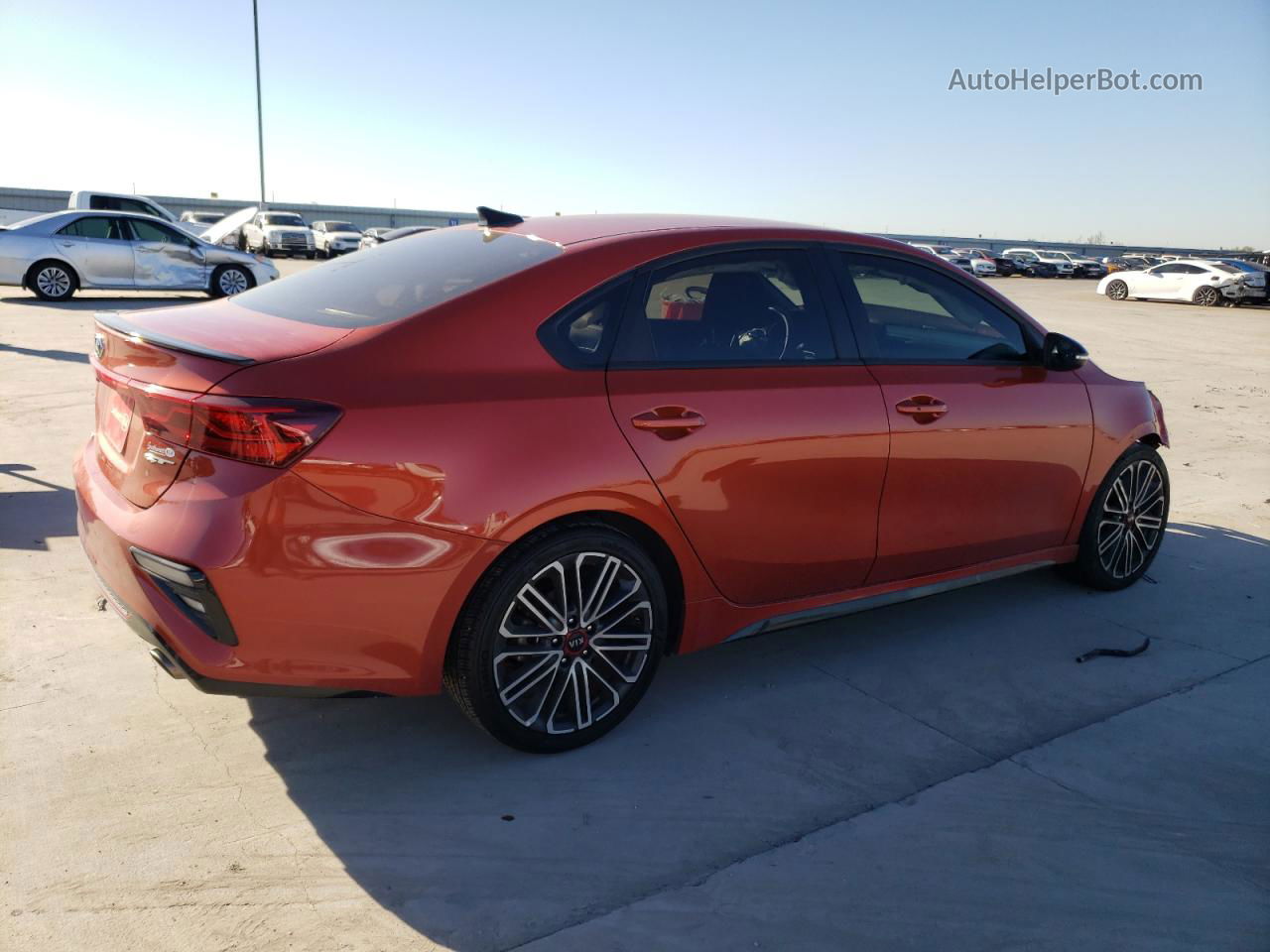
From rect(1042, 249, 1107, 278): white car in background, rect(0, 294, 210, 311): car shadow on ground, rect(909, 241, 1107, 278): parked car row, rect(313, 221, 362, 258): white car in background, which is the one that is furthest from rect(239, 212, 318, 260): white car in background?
rect(1042, 249, 1107, 278): white car in background

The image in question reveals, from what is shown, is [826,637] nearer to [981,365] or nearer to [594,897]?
[981,365]

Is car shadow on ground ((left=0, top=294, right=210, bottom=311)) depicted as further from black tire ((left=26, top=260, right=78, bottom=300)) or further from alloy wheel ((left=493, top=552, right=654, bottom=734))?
alloy wheel ((left=493, top=552, right=654, bottom=734))

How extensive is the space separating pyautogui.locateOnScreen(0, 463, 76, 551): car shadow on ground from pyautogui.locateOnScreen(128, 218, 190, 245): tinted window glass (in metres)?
12.4

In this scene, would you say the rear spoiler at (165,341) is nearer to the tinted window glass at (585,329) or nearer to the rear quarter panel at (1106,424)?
the tinted window glass at (585,329)

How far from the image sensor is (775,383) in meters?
3.76

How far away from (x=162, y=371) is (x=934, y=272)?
9.88 feet

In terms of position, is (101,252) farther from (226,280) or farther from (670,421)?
(670,421)

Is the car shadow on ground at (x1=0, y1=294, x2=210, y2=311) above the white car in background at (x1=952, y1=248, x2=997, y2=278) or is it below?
below

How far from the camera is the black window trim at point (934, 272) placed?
409cm

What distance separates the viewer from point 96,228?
56.7 ft

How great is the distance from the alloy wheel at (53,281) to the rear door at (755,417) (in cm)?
1684

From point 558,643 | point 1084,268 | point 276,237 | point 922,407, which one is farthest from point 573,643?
point 1084,268

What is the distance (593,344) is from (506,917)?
1.72 m

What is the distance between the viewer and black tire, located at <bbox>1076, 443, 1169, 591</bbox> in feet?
16.6
